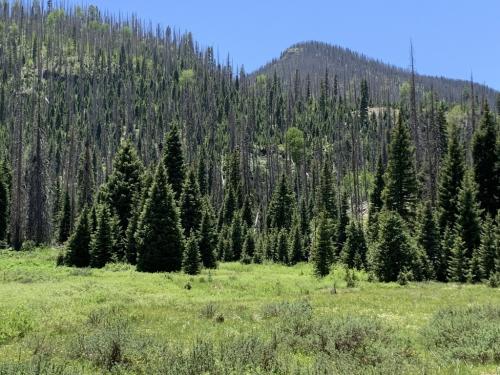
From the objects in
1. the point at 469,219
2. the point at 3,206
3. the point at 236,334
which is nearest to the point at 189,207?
the point at 469,219

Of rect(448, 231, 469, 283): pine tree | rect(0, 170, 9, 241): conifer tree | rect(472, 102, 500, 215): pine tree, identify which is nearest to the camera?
rect(448, 231, 469, 283): pine tree

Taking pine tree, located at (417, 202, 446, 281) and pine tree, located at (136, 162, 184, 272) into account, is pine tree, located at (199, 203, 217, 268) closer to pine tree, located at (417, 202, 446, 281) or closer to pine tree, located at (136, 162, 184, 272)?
pine tree, located at (136, 162, 184, 272)

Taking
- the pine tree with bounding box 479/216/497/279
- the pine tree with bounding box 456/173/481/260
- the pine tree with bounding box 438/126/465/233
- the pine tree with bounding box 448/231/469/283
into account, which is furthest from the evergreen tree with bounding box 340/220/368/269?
the pine tree with bounding box 479/216/497/279

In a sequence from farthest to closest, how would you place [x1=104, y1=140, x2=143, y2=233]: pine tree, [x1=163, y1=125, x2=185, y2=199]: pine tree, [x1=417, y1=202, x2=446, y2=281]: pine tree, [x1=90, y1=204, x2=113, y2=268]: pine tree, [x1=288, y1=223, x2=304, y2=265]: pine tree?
1. [x1=288, y1=223, x2=304, y2=265]: pine tree
2. [x1=163, y1=125, x2=185, y2=199]: pine tree
3. [x1=104, y1=140, x2=143, y2=233]: pine tree
4. [x1=90, y1=204, x2=113, y2=268]: pine tree
5. [x1=417, y1=202, x2=446, y2=281]: pine tree

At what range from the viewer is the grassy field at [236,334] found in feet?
30.4

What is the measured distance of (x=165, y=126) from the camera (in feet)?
418

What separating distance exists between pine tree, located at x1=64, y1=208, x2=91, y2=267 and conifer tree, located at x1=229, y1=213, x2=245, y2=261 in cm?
2314

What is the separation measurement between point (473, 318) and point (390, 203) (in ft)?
106

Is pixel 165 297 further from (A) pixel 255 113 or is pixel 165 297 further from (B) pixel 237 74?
(B) pixel 237 74

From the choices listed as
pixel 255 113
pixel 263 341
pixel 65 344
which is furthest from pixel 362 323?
pixel 255 113

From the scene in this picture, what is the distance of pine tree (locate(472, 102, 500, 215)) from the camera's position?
130 feet

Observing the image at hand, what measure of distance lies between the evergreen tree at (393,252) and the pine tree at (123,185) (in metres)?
20.5

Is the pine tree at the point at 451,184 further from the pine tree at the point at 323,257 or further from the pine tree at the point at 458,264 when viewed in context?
the pine tree at the point at 323,257

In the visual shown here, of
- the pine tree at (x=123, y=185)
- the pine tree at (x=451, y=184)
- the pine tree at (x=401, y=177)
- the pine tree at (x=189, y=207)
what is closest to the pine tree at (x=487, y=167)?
the pine tree at (x=451, y=184)
